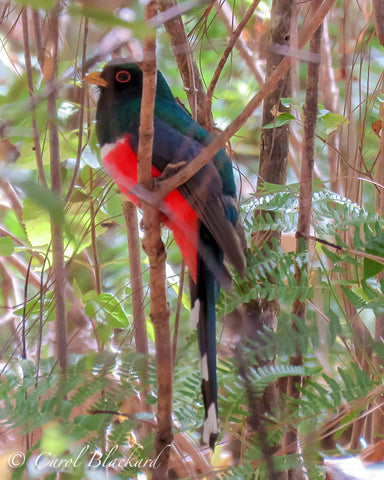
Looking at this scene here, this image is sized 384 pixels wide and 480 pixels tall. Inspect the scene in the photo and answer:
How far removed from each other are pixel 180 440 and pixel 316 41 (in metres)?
1.20

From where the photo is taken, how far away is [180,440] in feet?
5.35

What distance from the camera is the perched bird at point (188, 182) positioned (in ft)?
4.14

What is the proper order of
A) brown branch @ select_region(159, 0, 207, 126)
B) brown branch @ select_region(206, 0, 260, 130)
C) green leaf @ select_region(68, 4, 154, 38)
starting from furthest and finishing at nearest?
brown branch @ select_region(159, 0, 207, 126) < brown branch @ select_region(206, 0, 260, 130) < green leaf @ select_region(68, 4, 154, 38)

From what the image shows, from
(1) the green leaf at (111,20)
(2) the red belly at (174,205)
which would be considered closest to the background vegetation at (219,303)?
(1) the green leaf at (111,20)

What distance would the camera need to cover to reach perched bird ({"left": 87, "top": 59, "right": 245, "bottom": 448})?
4.14 feet

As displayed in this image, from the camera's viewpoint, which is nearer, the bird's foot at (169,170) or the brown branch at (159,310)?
the brown branch at (159,310)

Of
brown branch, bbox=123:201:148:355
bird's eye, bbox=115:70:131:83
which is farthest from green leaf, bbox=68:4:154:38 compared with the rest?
bird's eye, bbox=115:70:131:83

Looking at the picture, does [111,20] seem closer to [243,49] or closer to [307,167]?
[307,167]

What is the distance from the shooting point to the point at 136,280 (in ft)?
5.40

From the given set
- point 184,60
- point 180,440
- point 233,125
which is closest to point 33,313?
point 180,440

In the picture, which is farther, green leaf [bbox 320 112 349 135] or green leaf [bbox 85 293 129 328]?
green leaf [bbox 85 293 129 328]

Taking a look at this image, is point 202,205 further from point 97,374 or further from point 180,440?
point 180,440

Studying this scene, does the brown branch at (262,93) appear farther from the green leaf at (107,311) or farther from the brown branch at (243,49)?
the brown branch at (243,49)

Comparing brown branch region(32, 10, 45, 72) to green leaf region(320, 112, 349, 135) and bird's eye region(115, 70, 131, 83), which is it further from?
green leaf region(320, 112, 349, 135)
